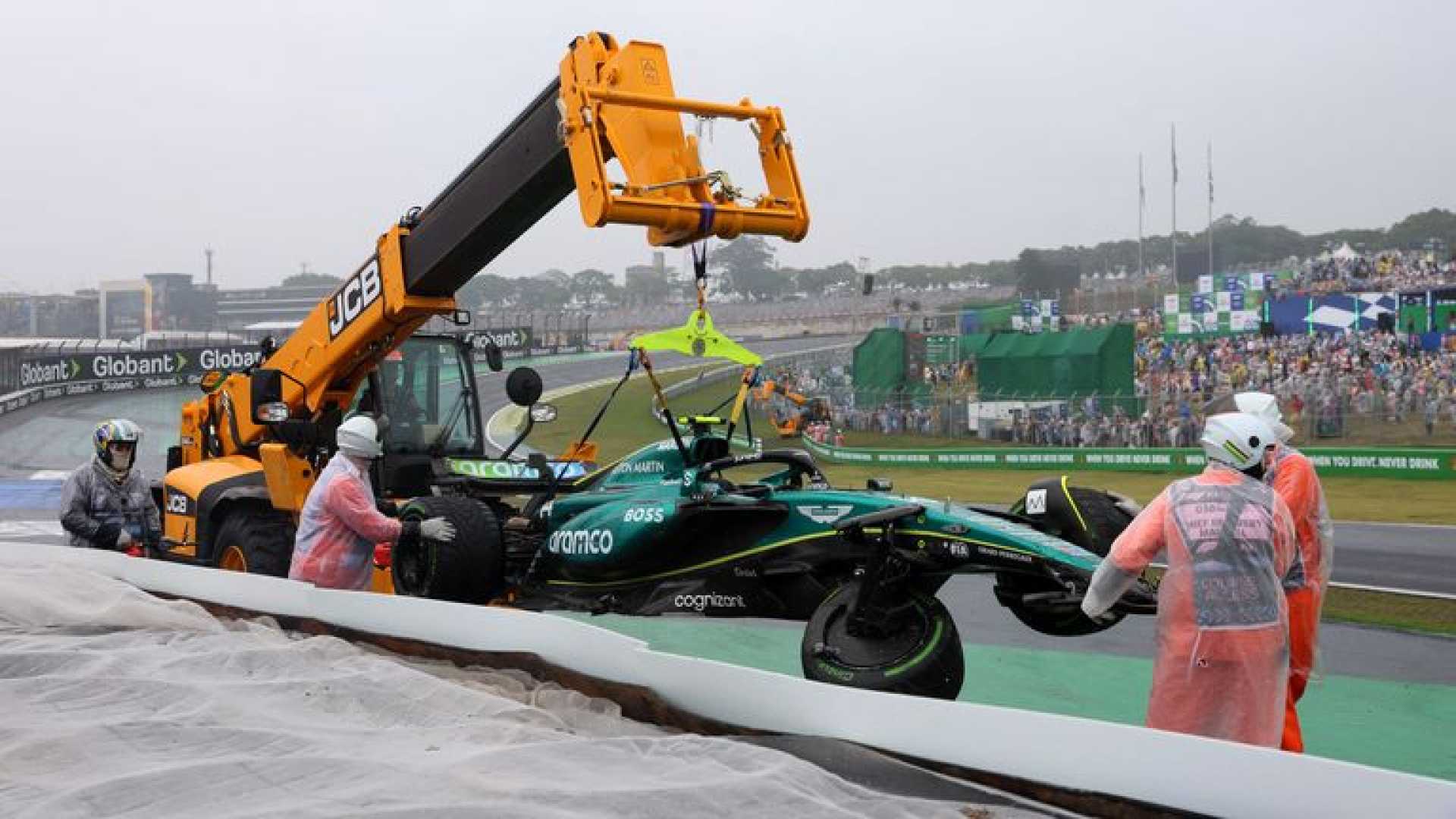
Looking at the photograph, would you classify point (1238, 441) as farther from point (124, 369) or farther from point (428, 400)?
point (124, 369)

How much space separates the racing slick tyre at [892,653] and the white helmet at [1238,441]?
1833 millimetres

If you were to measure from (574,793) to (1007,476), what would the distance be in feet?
88.6

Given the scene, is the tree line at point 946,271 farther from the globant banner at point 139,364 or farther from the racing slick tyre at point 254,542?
the racing slick tyre at point 254,542

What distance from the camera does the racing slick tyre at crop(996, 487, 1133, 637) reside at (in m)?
7.38

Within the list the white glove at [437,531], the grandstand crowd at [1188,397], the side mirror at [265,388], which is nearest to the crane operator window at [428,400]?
the side mirror at [265,388]

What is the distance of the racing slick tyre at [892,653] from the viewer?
695 centimetres

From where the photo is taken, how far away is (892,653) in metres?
7.07

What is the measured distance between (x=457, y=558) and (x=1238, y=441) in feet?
16.3

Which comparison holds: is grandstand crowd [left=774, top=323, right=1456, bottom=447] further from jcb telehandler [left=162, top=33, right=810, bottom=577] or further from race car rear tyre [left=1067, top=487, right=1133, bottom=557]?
race car rear tyre [left=1067, top=487, right=1133, bottom=557]

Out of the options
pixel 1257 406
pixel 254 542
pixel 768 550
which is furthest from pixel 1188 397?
pixel 1257 406

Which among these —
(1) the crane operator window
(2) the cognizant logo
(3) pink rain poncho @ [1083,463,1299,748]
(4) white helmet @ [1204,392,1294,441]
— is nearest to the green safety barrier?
(1) the crane operator window

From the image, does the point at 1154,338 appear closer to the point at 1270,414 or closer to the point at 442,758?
the point at 1270,414

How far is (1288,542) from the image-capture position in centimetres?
561

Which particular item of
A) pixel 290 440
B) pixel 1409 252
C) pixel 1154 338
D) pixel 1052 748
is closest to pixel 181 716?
pixel 1052 748
